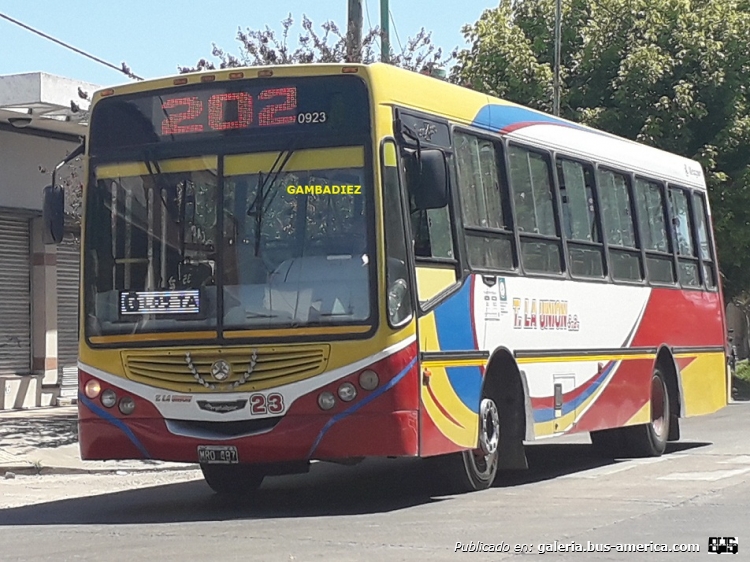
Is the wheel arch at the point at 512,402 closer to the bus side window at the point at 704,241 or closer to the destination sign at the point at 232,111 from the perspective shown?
the destination sign at the point at 232,111

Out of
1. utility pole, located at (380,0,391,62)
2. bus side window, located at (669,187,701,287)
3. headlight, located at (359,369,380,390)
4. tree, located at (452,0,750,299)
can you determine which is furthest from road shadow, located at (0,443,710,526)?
tree, located at (452,0,750,299)

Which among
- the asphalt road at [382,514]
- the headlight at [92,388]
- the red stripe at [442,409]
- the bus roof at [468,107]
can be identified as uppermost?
the bus roof at [468,107]

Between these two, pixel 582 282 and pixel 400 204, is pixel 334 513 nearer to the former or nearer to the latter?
pixel 400 204

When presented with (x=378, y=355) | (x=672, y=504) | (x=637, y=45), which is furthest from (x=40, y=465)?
(x=637, y=45)

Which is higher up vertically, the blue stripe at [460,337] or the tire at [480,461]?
the blue stripe at [460,337]

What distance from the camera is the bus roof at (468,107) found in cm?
1091

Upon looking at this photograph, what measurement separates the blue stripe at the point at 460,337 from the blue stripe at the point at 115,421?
2413 mm

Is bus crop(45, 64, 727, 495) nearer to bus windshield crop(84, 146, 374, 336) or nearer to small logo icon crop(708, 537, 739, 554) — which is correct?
bus windshield crop(84, 146, 374, 336)

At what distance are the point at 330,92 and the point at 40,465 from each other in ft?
22.1

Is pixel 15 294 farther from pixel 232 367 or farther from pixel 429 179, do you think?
pixel 429 179

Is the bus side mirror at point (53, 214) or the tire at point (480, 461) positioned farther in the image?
the tire at point (480, 461)

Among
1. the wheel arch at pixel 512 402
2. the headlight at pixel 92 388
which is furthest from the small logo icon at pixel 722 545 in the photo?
the headlight at pixel 92 388

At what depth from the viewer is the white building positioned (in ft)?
73.0

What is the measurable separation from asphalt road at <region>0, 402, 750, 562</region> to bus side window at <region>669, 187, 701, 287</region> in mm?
2331
